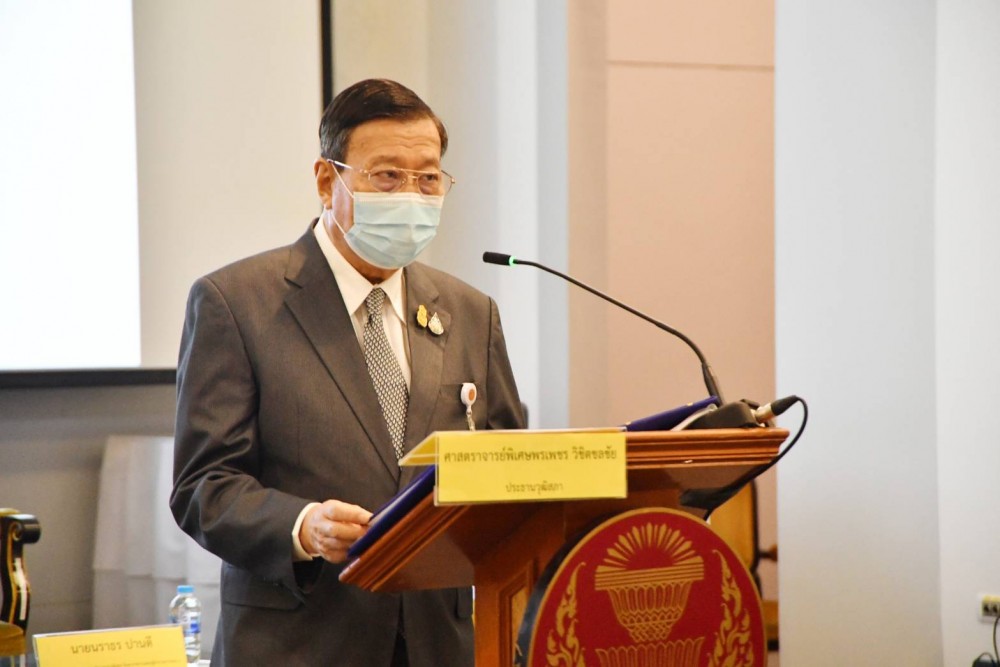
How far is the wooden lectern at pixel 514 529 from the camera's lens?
130cm

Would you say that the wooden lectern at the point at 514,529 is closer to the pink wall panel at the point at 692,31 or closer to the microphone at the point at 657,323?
the microphone at the point at 657,323

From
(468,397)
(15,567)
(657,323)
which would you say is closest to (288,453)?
(468,397)

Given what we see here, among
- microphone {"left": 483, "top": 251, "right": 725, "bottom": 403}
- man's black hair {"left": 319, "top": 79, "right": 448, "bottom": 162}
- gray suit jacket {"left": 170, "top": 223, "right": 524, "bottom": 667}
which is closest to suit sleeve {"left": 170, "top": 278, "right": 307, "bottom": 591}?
gray suit jacket {"left": 170, "top": 223, "right": 524, "bottom": 667}

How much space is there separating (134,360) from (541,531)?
3.34 metres

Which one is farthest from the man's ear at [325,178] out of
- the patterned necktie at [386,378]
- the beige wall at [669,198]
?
the beige wall at [669,198]

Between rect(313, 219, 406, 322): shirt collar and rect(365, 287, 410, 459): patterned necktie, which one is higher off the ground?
rect(313, 219, 406, 322): shirt collar

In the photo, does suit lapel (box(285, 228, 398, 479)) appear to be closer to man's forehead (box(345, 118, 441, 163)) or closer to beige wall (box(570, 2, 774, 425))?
man's forehead (box(345, 118, 441, 163))

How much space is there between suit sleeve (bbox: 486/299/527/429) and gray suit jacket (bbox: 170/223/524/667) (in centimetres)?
10

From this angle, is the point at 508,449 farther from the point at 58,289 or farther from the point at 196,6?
the point at 196,6

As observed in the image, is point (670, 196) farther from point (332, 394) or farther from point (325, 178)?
point (332, 394)

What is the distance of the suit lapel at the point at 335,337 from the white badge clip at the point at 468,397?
148mm

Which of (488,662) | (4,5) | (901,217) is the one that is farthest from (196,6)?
(488,662)

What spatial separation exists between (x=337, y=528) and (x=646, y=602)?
0.41 meters

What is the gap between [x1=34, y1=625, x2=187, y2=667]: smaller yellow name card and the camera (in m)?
1.94
